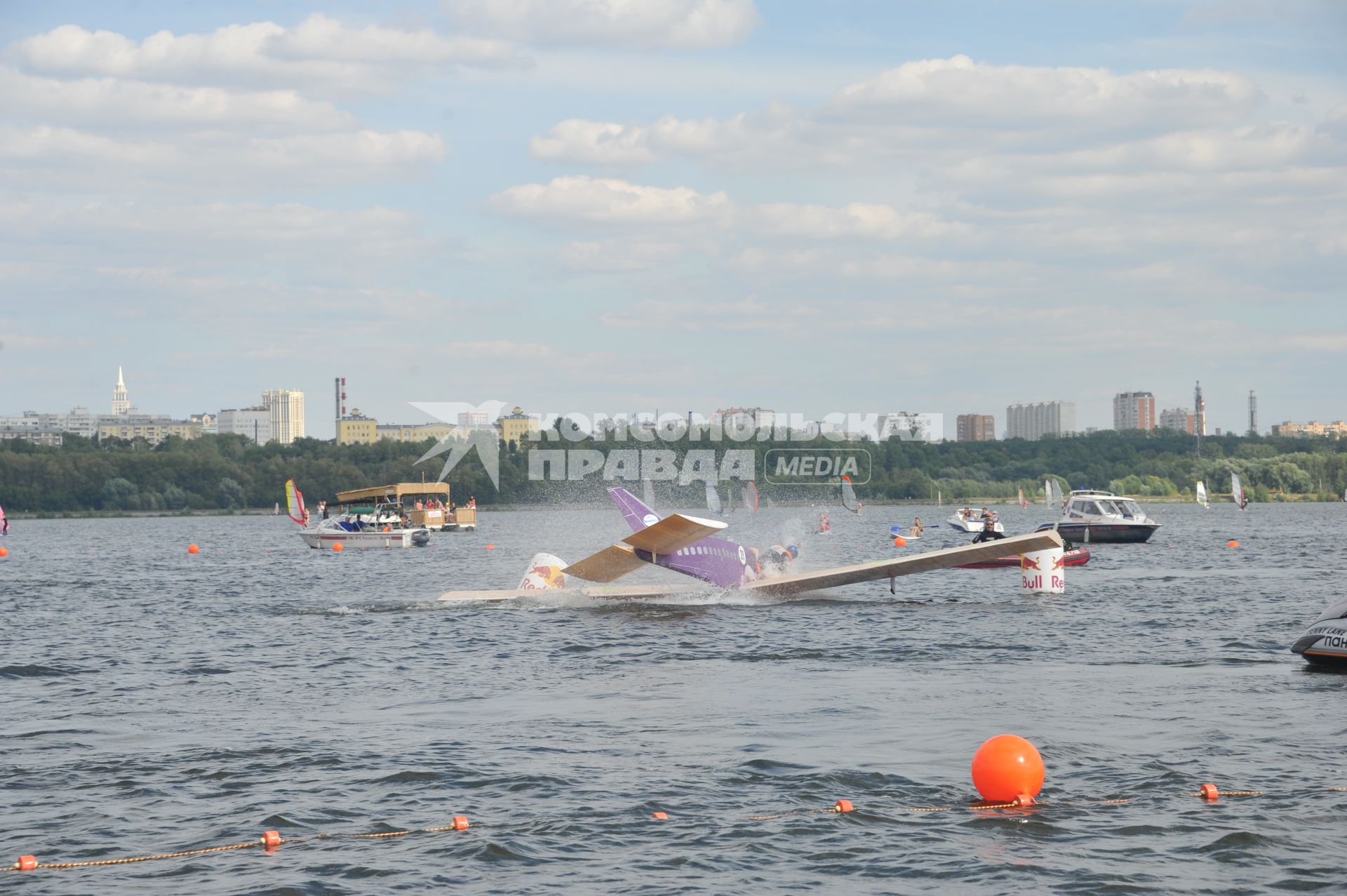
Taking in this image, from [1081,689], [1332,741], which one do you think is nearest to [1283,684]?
[1081,689]

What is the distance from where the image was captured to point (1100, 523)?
60750 millimetres

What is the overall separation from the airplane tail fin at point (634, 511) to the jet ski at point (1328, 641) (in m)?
13.7

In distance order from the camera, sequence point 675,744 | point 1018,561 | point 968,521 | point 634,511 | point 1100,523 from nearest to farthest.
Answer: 1. point 675,744
2. point 634,511
3. point 1018,561
4. point 1100,523
5. point 968,521

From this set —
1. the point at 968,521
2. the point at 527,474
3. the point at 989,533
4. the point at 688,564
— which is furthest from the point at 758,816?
the point at 527,474

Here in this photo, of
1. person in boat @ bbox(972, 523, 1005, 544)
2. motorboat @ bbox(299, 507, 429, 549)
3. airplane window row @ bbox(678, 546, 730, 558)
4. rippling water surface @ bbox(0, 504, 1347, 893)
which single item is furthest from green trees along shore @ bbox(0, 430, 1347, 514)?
rippling water surface @ bbox(0, 504, 1347, 893)

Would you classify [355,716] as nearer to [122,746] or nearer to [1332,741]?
[122,746]

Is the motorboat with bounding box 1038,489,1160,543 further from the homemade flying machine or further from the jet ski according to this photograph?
the jet ski

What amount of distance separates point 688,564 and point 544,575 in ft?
18.7

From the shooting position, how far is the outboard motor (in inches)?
1326

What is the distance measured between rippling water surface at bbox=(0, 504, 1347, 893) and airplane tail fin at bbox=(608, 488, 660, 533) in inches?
89.2

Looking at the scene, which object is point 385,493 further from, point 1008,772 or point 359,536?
point 1008,772

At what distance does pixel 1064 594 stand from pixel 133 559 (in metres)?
50.3

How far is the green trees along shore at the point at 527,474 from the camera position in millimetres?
159250

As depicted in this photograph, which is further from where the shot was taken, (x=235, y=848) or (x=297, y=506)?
(x=297, y=506)
